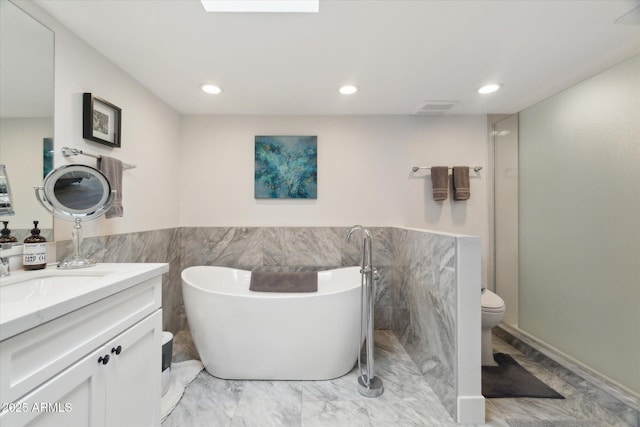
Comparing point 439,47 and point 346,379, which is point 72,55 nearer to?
point 439,47

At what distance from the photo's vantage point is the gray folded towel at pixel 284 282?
7.88ft

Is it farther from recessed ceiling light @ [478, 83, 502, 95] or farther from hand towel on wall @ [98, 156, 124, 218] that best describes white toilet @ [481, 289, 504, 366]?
hand towel on wall @ [98, 156, 124, 218]

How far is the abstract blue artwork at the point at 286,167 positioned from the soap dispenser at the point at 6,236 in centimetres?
168

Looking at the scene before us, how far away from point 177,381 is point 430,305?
6.06 ft

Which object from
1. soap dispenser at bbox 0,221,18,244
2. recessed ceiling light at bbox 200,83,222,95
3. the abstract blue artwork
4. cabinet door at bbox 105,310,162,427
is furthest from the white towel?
recessed ceiling light at bbox 200,83,222,95

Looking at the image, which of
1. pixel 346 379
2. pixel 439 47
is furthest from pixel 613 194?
pixel 346 379

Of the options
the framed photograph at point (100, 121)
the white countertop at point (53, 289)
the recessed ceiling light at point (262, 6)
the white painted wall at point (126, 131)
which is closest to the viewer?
the white countertop at point (53, 289)

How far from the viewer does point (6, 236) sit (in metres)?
1.15

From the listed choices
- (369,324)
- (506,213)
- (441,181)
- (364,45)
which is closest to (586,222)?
(506,213)

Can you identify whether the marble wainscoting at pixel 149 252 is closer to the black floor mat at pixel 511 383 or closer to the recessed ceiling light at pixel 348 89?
the recessed ceiling light at pixel 348 89

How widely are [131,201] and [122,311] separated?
4.08 feet

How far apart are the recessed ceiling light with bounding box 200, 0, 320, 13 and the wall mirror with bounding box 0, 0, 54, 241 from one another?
0.86 meters

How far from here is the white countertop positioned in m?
0.66

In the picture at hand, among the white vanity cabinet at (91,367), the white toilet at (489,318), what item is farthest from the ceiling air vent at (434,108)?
the white vanity cabinet at (91,367)
